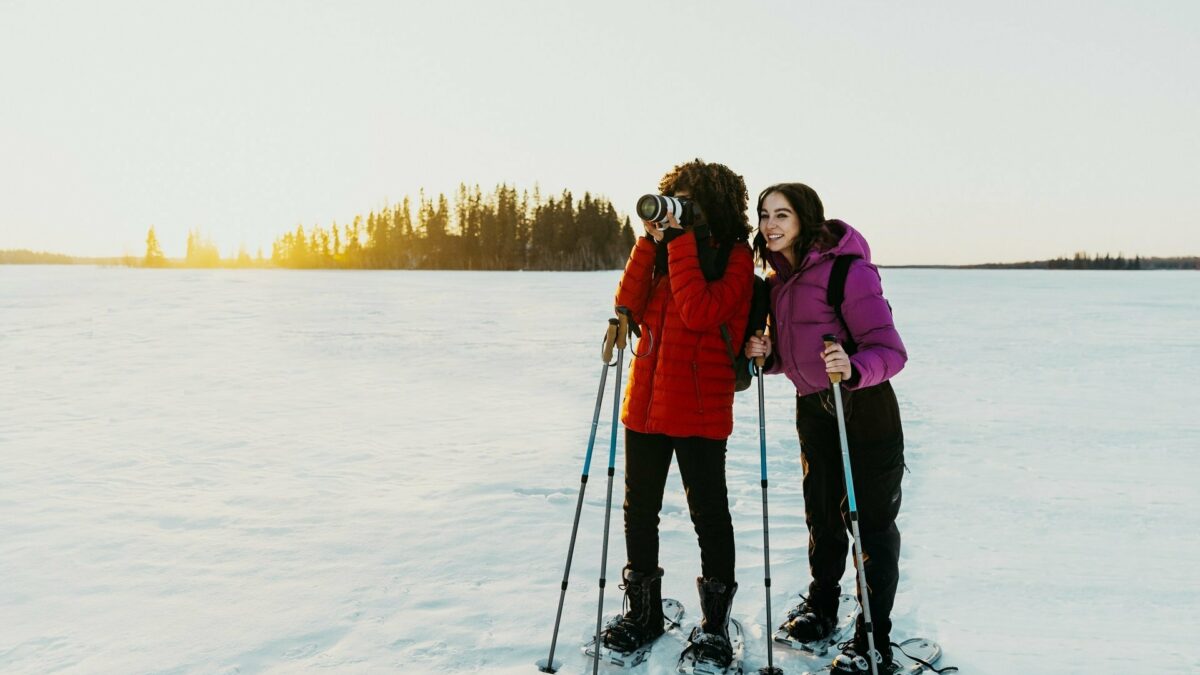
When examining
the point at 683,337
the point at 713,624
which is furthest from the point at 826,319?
the point at 713,624

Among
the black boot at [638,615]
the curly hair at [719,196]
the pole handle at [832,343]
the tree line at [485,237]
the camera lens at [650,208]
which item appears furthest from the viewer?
the tree line at [485,237]

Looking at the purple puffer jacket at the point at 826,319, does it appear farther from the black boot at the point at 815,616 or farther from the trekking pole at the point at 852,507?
the black boot at the point at 815,616

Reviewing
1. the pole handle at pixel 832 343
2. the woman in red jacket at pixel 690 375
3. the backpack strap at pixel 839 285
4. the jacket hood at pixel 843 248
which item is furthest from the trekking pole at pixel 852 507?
the woman in red jacket at pixel 690 375

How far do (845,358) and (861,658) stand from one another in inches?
43.4

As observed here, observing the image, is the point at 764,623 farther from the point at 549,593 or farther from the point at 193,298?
the point at 193,298

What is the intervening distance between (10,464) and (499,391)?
4.42 m

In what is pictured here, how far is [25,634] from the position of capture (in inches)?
114

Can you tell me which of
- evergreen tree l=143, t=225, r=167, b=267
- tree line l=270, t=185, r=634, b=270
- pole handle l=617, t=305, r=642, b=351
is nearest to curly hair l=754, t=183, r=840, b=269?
pole handle l=617, t=305, r=642, b=351

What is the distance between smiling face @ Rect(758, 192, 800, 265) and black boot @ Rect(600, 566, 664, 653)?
1.34m

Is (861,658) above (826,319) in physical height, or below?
below

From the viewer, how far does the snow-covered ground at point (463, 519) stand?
2.90 metres

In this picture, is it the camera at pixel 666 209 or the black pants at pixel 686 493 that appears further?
the black pants at pixel 686 493

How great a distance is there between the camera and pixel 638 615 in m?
2.86

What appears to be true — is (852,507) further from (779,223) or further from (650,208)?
(650,208)
